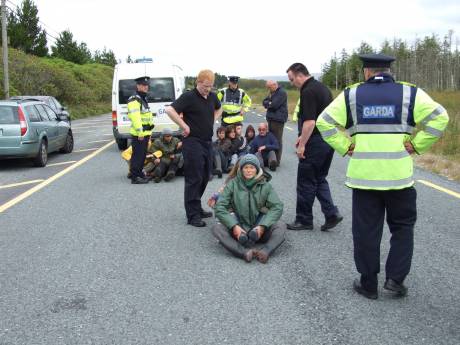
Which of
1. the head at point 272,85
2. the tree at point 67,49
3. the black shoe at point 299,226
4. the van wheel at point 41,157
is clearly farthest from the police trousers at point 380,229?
the tree at point 67,49

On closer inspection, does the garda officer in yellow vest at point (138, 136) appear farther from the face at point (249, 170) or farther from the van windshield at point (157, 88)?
the van windshield at point (157, 88)

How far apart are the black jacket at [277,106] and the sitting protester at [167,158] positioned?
2331mm

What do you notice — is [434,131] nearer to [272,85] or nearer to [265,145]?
[265,145]

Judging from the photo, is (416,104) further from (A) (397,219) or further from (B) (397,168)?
(A) (397,219)

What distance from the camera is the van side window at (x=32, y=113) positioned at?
38.9 feet

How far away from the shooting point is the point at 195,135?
6684 millimetres

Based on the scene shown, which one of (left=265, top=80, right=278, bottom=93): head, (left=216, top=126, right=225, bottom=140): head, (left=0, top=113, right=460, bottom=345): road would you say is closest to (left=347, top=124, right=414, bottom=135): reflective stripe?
(left=0, top=113, right=460, bottom=345): road

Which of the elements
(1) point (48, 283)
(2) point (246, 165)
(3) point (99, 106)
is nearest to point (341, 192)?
(2) point (246, 165)

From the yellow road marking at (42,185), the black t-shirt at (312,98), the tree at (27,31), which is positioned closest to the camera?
the black t-shirt at (312,98)

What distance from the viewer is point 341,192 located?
8.48 meters

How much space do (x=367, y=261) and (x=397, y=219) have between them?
401mm

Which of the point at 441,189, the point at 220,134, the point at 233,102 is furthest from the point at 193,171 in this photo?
the point at 233,102

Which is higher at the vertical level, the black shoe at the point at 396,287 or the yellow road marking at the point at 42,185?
the yellow road marking at the point at 42,185

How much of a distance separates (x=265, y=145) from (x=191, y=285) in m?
6.72
